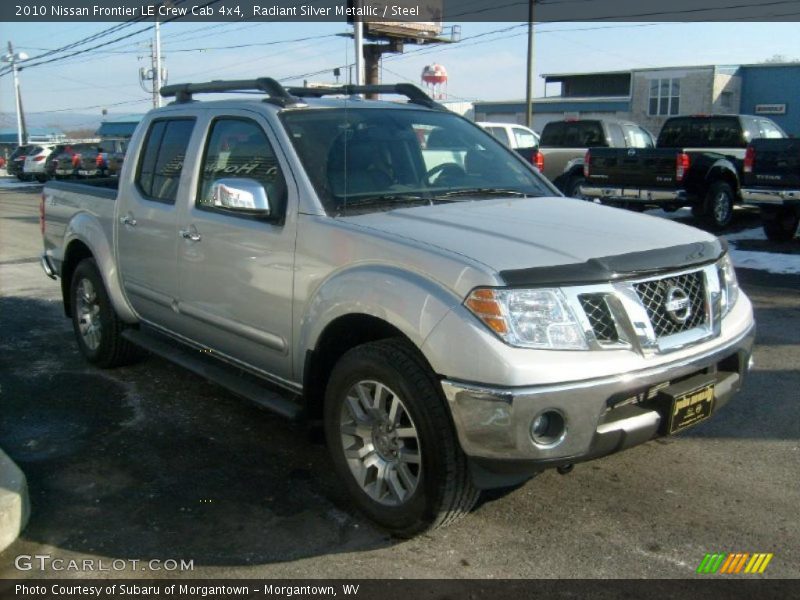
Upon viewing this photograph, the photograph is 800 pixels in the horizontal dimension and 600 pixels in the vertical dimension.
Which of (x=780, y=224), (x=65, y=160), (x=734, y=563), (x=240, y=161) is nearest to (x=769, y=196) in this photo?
(x=780, y=224)

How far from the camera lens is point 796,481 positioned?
404 cm

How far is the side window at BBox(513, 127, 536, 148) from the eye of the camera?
19.8 meters

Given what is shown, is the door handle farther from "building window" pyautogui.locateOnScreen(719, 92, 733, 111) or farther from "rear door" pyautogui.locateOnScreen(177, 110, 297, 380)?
"building window" pyautogui.locateOnScreen(719, 92, 733, 111)

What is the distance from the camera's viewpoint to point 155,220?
503cm

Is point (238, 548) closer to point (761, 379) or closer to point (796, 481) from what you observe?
point (796, 481)

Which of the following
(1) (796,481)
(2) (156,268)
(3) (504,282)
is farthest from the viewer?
(2) (156,268)

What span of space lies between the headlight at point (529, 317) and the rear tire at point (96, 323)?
356cm

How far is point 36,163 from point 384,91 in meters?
32.5

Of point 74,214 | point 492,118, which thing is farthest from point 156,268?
point 492,118

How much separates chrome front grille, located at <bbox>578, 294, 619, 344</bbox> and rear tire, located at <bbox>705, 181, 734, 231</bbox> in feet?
39.9

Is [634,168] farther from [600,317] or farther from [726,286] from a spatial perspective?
[600,317]

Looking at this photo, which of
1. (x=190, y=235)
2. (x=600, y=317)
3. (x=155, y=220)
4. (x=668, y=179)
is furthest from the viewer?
(x=668, y=179)

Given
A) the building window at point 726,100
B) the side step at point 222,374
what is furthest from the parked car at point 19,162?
the building window at point 726,100

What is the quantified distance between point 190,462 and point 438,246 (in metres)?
1.99
